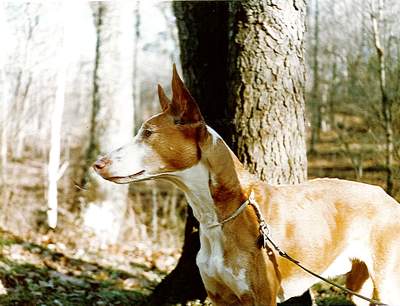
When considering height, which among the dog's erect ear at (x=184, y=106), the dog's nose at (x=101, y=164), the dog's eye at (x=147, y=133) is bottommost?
the dog's nose at (x=101, y=164)

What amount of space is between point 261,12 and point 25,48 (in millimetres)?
7486

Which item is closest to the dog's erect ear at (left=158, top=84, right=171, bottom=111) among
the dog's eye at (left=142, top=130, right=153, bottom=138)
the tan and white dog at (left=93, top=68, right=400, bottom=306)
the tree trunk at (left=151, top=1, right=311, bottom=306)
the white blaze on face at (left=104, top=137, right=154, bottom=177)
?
the tan and white dog at (left=93, top=68, right=400, bottom=306)

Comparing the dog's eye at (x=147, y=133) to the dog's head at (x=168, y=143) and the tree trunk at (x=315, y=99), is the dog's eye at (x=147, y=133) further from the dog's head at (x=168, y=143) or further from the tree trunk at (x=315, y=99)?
the tree trunk at (x=315, y=99)

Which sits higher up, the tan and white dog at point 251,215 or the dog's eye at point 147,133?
the dog's eye at point 147,133

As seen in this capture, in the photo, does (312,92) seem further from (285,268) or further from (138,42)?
(285,268)

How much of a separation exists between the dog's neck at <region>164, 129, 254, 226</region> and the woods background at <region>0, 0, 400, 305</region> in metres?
1.34

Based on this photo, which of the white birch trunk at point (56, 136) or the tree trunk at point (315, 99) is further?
the tree trunk at point (315, 99)

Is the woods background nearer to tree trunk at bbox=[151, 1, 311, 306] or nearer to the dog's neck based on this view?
tree trunk at bbox=[151, 1, 311, 306]

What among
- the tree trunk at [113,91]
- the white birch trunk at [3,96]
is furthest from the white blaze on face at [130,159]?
the tree trunk at [113,91]

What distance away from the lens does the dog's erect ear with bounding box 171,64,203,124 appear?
4480 millimetres

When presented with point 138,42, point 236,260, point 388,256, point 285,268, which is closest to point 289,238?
point 285,268

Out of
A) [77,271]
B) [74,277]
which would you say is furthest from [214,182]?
[77,271]

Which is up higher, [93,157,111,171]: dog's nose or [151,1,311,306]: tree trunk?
[151,1,311,306]: tree trunk

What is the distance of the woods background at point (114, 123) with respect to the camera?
6672mm
